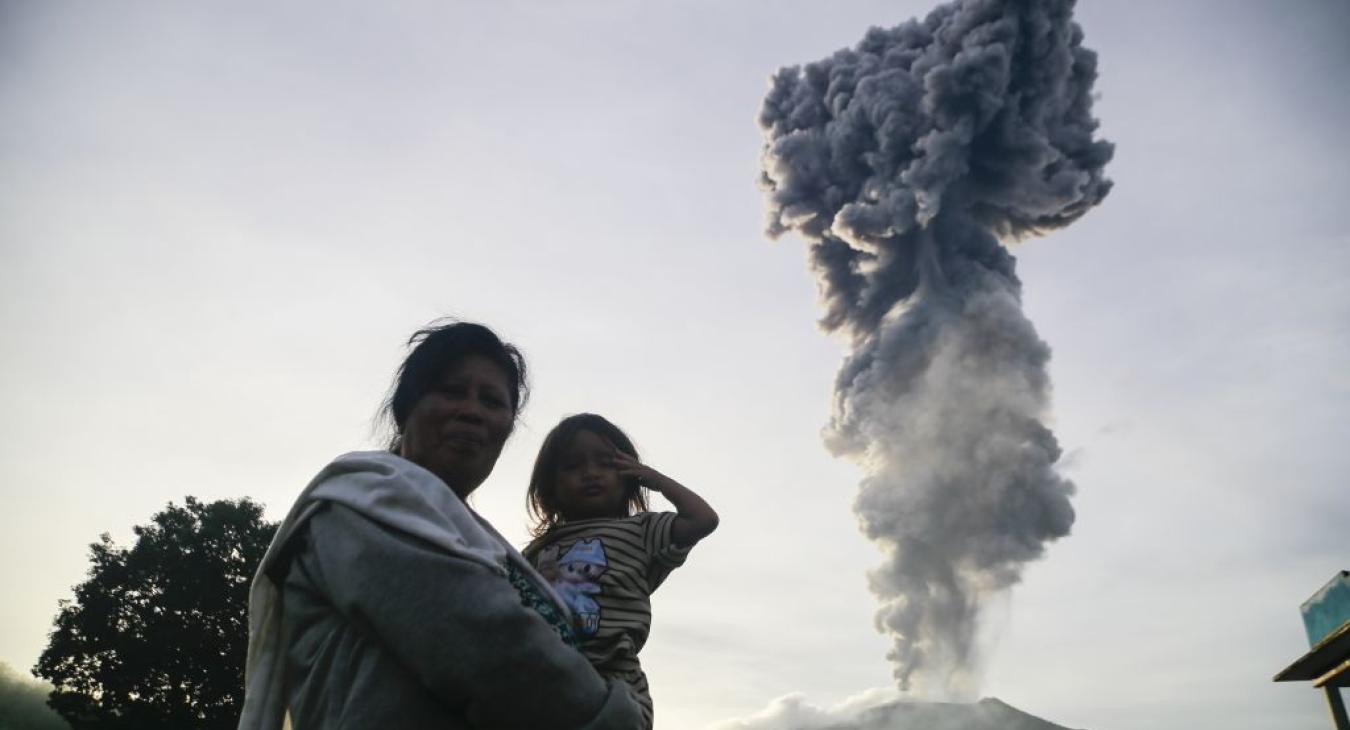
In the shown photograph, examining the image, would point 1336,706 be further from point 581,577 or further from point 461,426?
point 461,426

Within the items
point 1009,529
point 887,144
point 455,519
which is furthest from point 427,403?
point 887,144

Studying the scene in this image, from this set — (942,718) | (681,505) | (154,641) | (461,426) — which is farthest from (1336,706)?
(942,718)

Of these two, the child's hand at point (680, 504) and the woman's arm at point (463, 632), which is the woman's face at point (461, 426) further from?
the child's hand at point (680, 504)

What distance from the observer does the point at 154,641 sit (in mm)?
18219

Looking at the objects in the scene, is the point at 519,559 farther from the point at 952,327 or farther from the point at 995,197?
the point at 995,197

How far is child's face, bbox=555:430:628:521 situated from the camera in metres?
3.09

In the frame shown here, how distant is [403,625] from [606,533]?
1479 millimetres

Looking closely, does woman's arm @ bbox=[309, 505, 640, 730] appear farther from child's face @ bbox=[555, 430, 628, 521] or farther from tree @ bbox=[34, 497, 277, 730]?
tree @ bbox=[34, 497, 277, 730]

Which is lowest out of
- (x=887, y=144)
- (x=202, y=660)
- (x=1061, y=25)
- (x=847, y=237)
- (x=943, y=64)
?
(x=202, y=660)

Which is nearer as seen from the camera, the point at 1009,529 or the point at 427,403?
the point at 427,403

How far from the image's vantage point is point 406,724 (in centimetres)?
133

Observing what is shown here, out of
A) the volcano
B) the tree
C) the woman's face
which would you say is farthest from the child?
the volcano

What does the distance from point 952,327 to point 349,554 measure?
1343 inches

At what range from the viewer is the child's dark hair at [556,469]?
3244 mm
